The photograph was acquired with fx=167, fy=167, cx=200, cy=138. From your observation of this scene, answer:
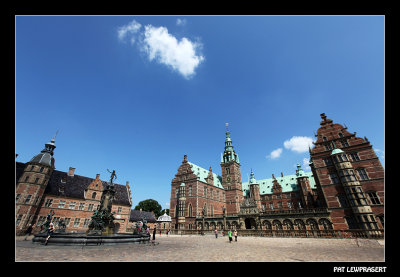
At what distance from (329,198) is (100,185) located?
45002 millimetres

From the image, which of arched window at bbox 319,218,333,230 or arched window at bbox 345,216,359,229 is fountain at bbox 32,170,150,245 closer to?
arched window at bbox 319,218,333,230

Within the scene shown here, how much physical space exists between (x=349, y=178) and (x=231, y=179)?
31.1 m

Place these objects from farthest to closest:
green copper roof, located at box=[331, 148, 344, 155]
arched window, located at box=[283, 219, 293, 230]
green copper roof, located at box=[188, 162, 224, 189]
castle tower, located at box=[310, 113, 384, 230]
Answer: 1. green copper roof, located at box=[188, 162, 224, 189]
2. arched window, located at box=[283, 219, 293, 230]
3. green copper roof, located at box=[331, 148, 344, 155]
4. castle tower, located at box=[310, 113, 384, 230]

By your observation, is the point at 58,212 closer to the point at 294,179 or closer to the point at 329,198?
the point at 329,198

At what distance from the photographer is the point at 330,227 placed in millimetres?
25203

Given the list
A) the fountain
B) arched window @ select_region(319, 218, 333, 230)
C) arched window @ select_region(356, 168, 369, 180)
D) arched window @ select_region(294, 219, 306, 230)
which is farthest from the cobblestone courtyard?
arched window @ select_region(294, 219, 306, 230)

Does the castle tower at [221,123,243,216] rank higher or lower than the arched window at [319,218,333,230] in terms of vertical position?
higher

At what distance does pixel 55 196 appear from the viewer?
3156 centimetres

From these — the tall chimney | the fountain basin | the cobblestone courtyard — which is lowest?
the cobblestone courtyard

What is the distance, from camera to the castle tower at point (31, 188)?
83.7 ft

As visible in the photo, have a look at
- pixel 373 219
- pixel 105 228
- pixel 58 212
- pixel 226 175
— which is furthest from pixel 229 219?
pixel 58 212

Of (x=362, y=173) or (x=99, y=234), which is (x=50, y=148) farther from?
(x=362, y=173)

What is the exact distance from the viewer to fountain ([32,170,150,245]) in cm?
1209

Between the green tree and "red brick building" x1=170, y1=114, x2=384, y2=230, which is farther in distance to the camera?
the green tree
